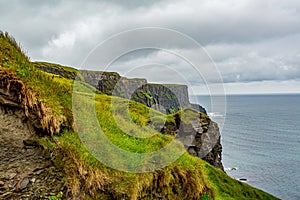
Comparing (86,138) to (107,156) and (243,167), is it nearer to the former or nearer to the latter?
(107,156)

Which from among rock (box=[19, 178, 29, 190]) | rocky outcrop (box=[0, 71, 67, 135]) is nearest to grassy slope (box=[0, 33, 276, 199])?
rocky outcrop (box=[0, 71, 67, 135])

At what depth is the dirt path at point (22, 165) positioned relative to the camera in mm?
8133

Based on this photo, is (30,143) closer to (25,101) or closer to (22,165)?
(22,165)

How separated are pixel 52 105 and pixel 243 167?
78.2 meters

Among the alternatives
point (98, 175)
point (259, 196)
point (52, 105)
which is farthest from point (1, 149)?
point (259, 196)

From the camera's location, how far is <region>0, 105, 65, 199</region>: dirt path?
8.13 meters

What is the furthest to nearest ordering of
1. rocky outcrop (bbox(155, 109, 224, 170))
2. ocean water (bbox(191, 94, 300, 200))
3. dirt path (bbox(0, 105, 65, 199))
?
ocean water (bbox(191, 94, 300, 200)), rocky outcrop (bbox(155, 109, 224, 170)), dirt path (bbox(0, 105, 65, 199))

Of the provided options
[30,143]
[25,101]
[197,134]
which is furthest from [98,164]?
[197,134]

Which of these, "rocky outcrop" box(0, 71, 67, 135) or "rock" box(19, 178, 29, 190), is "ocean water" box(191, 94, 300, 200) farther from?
"rock" box(19, 178, 29, 190)

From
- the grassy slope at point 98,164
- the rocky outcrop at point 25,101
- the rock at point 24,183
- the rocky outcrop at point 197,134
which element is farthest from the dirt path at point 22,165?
the rocky outcrop at point 197,134

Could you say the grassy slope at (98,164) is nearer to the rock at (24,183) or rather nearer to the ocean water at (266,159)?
the rock at (24,183)

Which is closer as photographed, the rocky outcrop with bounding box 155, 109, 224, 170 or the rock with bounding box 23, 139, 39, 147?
the rock with bounding box 23, 139, 39, 147

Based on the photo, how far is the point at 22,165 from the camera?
8641 mm

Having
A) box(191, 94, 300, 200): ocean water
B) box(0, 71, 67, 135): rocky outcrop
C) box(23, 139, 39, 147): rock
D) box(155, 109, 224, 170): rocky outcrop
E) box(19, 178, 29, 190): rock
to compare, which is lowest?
box(191, 94, 300, 200): ocean water
